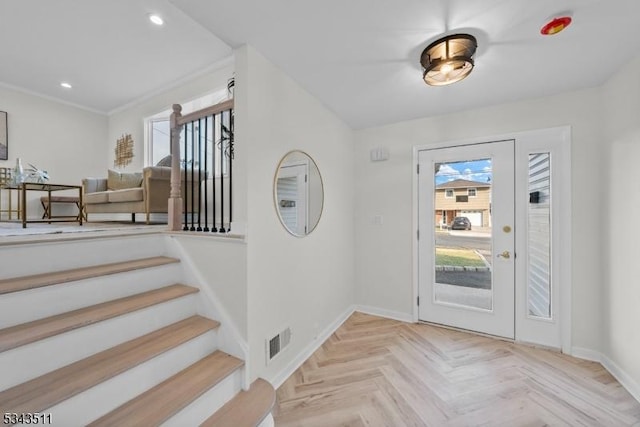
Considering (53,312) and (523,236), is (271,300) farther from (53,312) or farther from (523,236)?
(523,236)

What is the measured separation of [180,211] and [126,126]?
348 centimetres

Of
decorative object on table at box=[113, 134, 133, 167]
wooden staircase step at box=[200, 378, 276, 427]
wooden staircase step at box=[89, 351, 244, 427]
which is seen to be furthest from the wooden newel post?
decorative object on table at box=[113, 134, 133, 167]

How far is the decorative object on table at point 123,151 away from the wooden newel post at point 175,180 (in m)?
2.91

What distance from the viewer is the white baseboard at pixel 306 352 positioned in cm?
191

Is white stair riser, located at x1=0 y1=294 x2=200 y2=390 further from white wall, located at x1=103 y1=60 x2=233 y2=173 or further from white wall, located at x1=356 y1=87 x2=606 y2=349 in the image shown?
white wall, located at x1=103 y1=60 x2=233 y2=173

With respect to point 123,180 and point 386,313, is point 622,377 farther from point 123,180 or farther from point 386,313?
point 123,180

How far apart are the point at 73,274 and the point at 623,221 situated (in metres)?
3.92

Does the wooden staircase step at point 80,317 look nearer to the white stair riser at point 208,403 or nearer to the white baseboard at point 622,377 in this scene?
the white stair riser at point 208,403

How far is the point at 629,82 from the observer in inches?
72.0

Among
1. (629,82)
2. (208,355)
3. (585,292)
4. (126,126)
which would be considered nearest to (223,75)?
(126,126)

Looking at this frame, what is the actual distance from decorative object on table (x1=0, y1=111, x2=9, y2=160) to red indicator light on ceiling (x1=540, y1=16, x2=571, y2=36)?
6.53 meters

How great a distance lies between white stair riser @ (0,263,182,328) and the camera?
4.09 ft

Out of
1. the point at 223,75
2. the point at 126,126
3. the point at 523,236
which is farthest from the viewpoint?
the point at 126,126

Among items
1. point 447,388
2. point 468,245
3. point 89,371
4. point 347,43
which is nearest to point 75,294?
point 89,371
